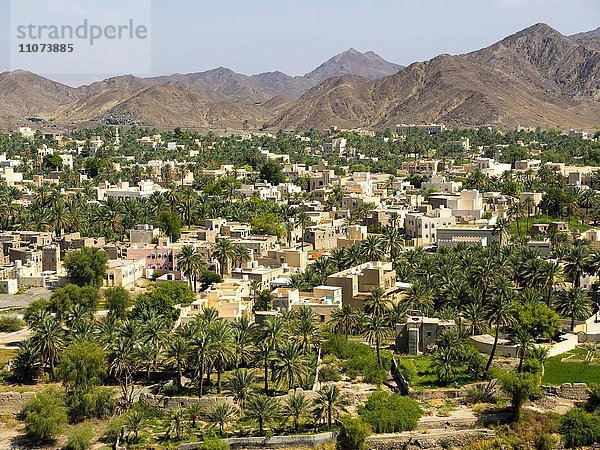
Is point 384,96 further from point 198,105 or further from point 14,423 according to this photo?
point 14,423

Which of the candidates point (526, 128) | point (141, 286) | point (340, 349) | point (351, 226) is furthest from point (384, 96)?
point (340, 349)

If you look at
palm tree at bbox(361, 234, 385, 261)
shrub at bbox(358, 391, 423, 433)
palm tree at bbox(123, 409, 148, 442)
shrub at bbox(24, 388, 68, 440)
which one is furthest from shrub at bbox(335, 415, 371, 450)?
palm tree at bbox(361, 234, 385, 261)

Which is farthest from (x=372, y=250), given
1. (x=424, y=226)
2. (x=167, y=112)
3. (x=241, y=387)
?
(x=167, y=112)

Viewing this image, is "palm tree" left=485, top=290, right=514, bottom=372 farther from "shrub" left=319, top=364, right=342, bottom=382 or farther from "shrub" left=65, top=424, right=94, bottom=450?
"shrub" left=65, top=424, right=94, bottom=450

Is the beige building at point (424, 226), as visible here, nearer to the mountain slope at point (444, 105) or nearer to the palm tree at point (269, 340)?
the palm tree at point (269, 340)

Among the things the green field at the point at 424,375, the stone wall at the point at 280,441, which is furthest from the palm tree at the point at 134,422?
the green field at the point at 424,375
